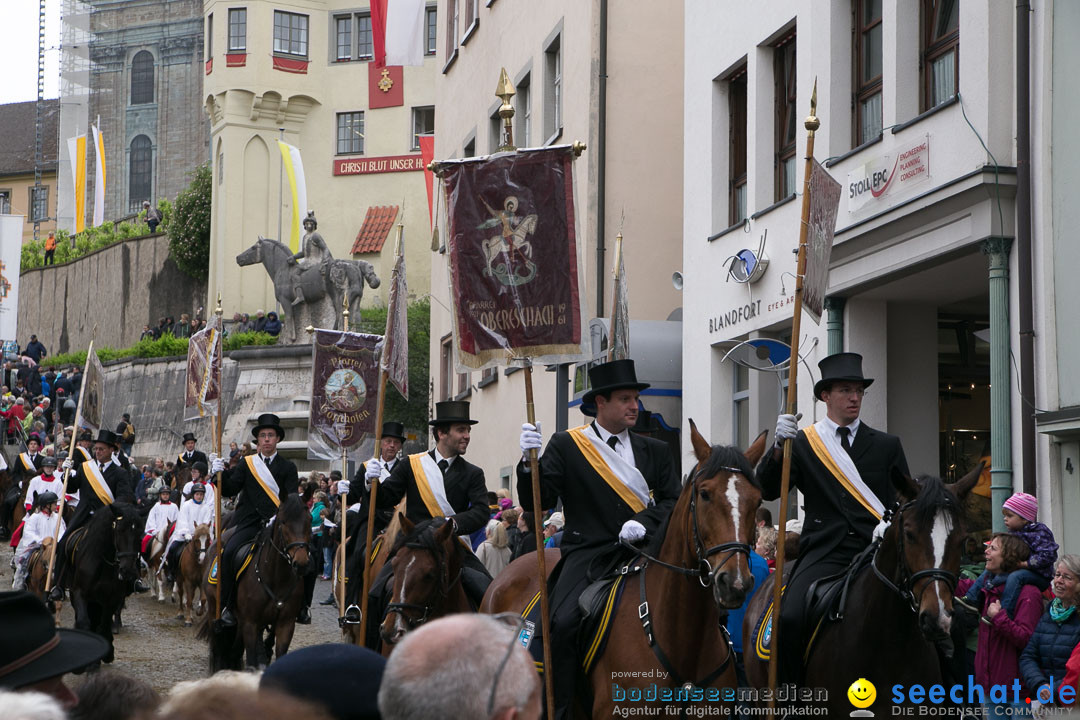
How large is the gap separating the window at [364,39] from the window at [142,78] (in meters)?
25.5

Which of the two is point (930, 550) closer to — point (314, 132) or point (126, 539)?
point (126, 539)

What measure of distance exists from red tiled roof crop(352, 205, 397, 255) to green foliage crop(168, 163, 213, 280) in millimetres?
6489

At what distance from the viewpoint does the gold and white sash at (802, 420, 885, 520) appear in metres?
8.95

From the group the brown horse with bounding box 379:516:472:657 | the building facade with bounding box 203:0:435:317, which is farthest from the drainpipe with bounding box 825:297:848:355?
the building facade with bounding box 203:0:435:317

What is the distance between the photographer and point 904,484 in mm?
7992

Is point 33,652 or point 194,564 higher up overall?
point 33,652

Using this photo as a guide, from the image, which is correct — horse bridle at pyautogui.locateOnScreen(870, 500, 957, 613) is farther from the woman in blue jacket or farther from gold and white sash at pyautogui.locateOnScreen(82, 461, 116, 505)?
gold and white sash at pyautogui.locateOnScreen(82, 461, 116, 505)

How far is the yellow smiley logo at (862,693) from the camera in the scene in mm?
7840

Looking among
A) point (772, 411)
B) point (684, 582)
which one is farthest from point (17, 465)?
point (684, 582)

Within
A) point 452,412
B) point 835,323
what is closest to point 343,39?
point 835,323

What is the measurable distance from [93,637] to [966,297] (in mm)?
14317

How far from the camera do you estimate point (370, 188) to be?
207 feet

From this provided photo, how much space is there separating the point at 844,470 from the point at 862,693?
1.51 m

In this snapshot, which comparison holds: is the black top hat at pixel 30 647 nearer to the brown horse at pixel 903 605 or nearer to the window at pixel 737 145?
the brown horse at pixel 903 605
